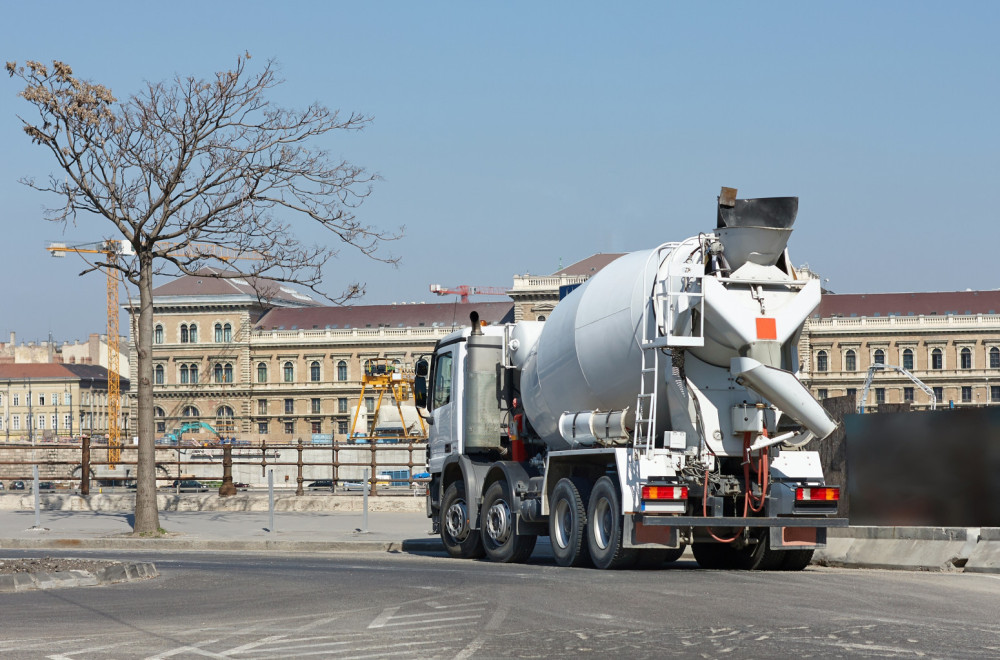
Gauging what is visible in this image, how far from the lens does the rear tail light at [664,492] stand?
1445 centimetres

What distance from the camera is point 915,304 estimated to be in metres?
137

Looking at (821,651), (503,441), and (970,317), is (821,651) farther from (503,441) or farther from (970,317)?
(970,317)

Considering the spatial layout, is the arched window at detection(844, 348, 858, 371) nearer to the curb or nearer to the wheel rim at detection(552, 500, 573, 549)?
the wheel rim at detection(552, 500, 573, 549)

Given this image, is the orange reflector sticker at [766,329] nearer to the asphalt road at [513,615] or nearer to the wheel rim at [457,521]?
the asphalt road at [513,615]

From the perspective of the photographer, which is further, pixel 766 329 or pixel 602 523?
pixel 602 523

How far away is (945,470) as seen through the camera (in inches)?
658

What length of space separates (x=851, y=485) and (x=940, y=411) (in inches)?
76.4

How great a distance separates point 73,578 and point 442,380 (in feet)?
23.6

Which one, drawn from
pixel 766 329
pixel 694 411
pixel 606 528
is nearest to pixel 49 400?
pixel 606 528

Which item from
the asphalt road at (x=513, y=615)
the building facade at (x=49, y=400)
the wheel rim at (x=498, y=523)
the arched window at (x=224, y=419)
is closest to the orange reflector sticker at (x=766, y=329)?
the asphalt road at (x=513, y=615)

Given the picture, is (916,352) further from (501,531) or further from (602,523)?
(602,523)

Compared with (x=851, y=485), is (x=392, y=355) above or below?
above

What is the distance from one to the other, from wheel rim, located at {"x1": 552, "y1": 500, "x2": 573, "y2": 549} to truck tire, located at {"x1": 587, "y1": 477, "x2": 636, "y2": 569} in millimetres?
565

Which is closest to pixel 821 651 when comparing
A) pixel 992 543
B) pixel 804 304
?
pixel 804 304
